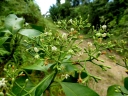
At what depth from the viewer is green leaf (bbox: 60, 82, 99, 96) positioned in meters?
0.76

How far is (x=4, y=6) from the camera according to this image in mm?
2262

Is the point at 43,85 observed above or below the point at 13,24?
below

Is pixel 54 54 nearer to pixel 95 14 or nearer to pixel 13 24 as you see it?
pixel 13 24

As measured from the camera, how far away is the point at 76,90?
80 cm

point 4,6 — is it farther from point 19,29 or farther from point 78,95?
point 78,95

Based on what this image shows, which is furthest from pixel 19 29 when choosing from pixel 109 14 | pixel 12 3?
pixel 109 14

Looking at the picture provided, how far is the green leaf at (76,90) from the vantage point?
2.50 ft

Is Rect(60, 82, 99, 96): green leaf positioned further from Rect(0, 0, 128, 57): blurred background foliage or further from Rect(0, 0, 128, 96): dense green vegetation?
Rect(0, 0, 128, 57): blurred background foliage

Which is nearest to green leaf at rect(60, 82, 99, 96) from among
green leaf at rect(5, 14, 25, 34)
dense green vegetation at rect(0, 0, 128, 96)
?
dense green vegetation at rect(0, 0, 128, 96)

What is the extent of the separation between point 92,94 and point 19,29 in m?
0.54

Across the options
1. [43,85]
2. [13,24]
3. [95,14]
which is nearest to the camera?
[43,85]

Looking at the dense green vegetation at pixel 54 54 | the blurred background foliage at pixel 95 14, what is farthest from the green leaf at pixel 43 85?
the blurred background foliage at pixel 95 14

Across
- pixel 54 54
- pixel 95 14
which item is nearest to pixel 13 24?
pixel 54 54

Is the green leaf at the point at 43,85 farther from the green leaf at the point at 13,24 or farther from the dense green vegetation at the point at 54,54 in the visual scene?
the green leaf at the point at 13,24
